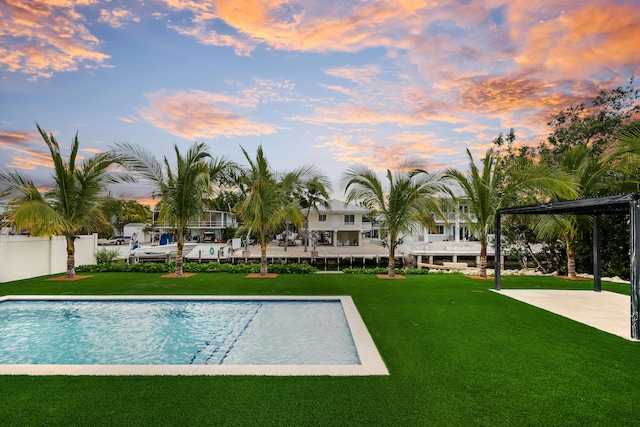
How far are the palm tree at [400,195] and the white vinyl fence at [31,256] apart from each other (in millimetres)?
10612

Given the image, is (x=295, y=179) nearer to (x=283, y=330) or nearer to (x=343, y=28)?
(x=343, y=28)

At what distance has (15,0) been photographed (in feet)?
34.2

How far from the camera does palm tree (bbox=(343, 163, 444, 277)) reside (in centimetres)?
1188

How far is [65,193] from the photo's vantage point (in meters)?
11.3

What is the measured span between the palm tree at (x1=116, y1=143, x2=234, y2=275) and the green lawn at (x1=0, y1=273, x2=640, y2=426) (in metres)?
8.30

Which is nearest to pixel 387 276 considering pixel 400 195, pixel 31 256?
pixel 400 195

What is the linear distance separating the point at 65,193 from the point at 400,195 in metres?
10.6

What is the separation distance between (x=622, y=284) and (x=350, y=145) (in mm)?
12693

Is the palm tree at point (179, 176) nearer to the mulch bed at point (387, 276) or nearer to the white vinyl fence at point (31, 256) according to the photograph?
the white vinyl fence at point (31, 256)

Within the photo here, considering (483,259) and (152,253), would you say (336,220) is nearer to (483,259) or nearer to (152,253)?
(152,253)

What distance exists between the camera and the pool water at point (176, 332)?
5.29 metres

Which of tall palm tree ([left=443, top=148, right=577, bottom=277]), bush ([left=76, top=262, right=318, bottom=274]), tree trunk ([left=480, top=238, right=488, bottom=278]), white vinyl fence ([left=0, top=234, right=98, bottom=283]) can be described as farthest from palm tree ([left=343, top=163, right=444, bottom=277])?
white vinyl fence ([left=0, top=234, right=98, bottom=283])

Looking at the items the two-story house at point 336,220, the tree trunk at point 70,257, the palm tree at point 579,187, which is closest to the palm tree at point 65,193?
the tree trunk at point 70,257

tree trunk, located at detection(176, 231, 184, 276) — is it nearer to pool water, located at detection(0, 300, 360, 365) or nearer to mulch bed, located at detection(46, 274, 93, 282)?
mulch bed, located at detection(46, 274, 93, 282)
